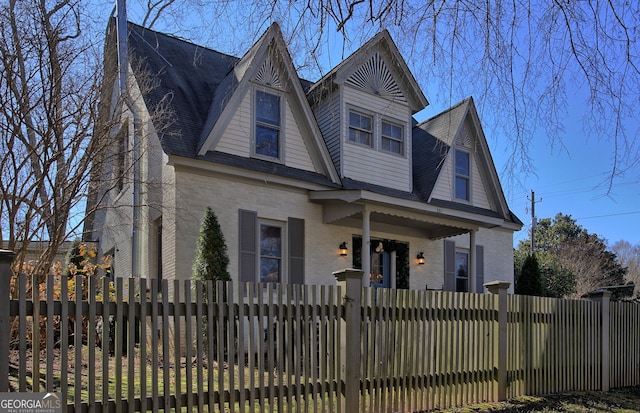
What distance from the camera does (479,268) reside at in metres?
16.0

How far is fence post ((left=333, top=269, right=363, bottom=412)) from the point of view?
18.9 feet

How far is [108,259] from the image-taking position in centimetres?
1115

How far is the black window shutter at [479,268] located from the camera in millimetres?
15867

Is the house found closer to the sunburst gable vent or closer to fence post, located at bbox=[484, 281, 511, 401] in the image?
the sunburst gable vent

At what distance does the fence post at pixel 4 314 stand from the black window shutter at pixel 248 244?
22.8 ft

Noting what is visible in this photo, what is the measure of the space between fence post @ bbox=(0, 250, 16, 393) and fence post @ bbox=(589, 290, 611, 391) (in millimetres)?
9058

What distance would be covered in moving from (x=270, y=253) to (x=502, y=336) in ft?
18.9

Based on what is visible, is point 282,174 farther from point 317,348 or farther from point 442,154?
point 317,348

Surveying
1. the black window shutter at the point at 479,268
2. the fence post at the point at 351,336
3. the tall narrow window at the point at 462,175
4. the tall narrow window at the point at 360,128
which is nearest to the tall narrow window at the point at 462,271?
the black window shutter at the point at 479,268

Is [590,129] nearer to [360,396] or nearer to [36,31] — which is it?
[360,396]

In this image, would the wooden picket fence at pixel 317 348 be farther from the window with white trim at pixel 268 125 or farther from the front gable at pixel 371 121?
the front gable at pixel 371 121

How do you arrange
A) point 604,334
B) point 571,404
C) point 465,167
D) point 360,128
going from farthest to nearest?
1. point 465,167
2. point 360,128
3. point 604,334
4. point 571,404

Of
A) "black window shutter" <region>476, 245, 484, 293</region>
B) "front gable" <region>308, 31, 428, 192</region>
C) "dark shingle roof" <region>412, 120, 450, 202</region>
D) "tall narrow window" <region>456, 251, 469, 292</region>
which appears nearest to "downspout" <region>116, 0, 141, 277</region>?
"front gable" <region>308, 31, 428, 192</region>

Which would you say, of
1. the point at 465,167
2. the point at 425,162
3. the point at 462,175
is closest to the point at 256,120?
the point at 425,162
